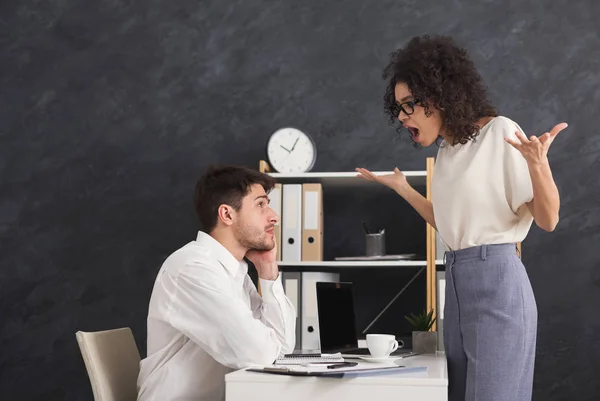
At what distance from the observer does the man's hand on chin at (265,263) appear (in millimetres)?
2434

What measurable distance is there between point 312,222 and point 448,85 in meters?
1.38

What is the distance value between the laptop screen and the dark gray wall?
1.00 meters

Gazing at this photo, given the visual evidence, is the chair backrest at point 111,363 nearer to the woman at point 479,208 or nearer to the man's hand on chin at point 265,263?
the man's hand on chin at point 265,263

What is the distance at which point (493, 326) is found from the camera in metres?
1.97

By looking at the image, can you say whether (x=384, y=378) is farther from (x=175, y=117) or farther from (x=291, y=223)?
(x=175, y=117)

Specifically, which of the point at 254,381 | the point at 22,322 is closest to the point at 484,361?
the point at 254,381

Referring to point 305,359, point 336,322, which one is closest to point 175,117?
point 336,322

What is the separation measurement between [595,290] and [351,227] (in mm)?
1139

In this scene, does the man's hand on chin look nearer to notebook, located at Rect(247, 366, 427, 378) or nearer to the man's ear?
the man's ear

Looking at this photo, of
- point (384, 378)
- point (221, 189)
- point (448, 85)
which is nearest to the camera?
point (384, 378)

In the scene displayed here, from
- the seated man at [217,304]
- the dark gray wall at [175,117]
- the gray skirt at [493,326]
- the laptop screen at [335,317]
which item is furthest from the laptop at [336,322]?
the dark gray wall at [175,117]

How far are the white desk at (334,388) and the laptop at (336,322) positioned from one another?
771 mm

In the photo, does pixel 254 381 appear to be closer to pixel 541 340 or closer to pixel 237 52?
pixel 541 340

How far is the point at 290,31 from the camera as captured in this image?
3980 mm
